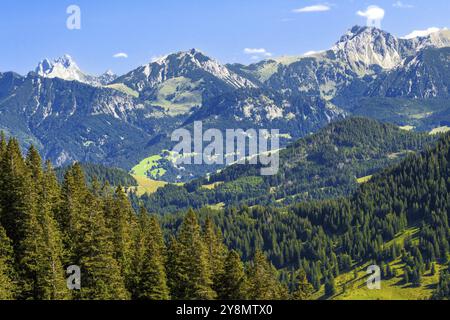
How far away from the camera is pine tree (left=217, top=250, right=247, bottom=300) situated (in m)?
81.9

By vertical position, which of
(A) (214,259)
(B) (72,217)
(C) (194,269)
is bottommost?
(C) (194,269)

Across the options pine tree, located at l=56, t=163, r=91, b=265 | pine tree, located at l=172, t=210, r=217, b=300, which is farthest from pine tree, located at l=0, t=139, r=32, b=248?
pine tree, located at l=172, t=210, r=217, b=300

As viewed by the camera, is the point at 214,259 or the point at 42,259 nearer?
the point at 42,259

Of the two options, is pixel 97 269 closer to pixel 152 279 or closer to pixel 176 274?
pixel 152 279

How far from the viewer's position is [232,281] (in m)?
83.1

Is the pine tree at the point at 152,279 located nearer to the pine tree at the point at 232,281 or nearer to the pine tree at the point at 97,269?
the pine tree at the point at 97,269

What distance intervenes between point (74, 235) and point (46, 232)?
892 cm

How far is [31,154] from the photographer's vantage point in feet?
315

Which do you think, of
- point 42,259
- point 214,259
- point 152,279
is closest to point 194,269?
point 152,279

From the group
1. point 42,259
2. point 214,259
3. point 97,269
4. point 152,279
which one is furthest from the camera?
point 214,259

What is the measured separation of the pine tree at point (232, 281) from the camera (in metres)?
81.9

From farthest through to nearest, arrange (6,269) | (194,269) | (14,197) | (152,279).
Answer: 1. (14,197)
2. (194,269)
3. (152,279)
4. (6,269)

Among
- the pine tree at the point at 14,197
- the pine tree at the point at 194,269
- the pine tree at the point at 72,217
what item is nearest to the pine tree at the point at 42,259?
the pine tree at the point at 14,197
